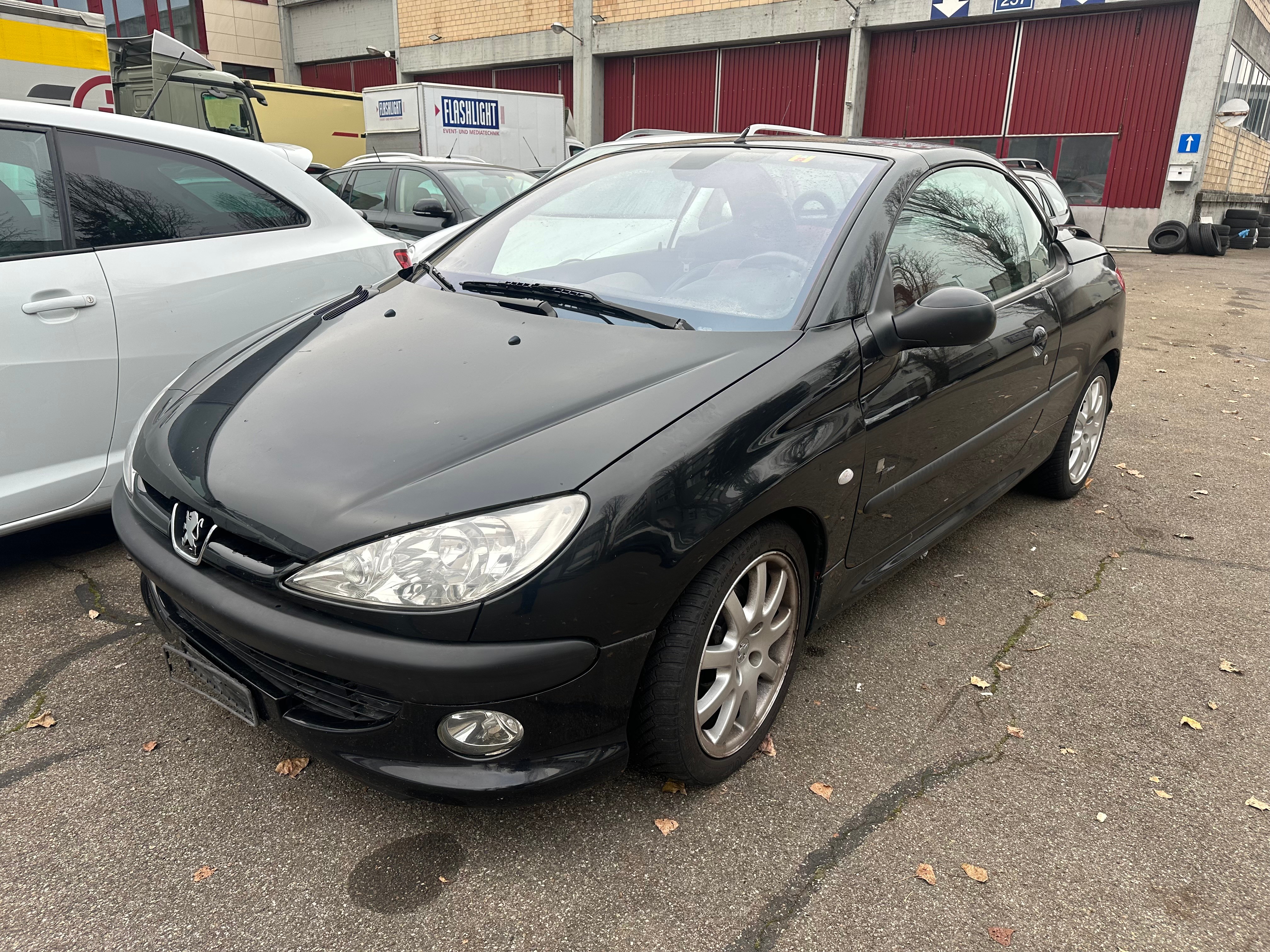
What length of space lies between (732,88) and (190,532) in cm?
2326

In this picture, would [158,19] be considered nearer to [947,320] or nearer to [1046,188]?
[1046,188]

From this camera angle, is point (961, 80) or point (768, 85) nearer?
point (961, 80)

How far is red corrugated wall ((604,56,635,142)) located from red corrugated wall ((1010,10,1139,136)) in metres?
9.96

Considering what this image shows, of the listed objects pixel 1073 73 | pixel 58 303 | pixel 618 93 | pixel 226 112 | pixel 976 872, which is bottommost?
pixel 976 872

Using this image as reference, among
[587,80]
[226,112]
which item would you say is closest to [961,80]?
[587,80]

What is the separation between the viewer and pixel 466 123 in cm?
1705

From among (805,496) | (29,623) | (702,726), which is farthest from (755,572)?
(29,623)

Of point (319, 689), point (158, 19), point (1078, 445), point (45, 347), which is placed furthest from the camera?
point (158, 19)

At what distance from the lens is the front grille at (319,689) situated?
72.1 inches

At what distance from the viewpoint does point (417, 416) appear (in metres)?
2.06

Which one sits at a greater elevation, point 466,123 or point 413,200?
point 466,123

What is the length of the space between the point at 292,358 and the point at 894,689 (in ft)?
6.79

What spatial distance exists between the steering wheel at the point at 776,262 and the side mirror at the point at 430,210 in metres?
5.10

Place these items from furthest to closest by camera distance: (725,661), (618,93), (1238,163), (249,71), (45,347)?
1. (249,71)
2. (618,93)
3. (1238,163)
4. (45,347)
5. (725,661)
